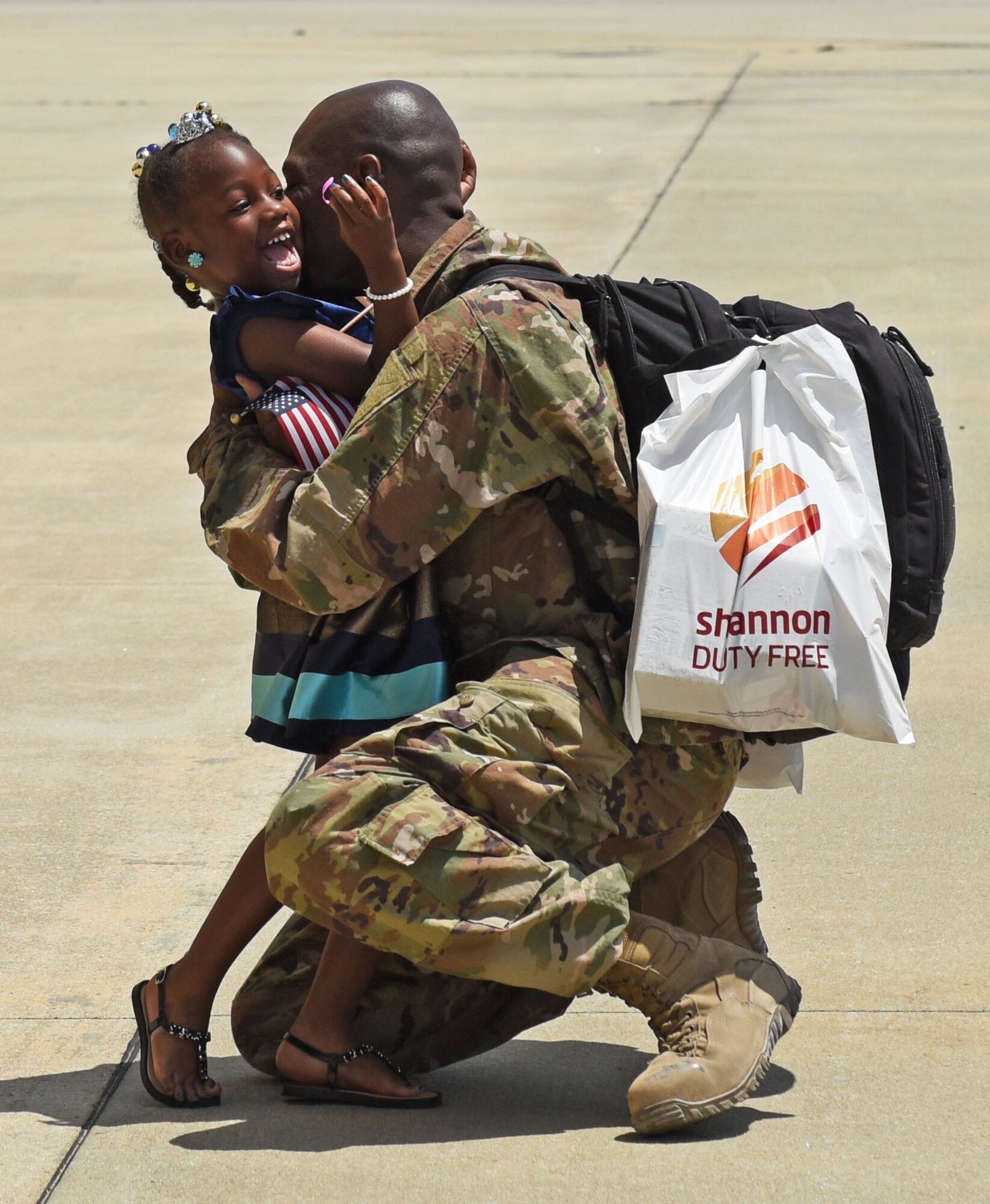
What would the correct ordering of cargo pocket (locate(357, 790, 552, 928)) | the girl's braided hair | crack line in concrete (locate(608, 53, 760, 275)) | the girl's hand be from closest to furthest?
1. cargo pocket (locate(357, 790, 552, 928))
2. the girl's hand
3. the girl's braided hair
4. crack line in concrete (locate(608, 53, 760, 275))

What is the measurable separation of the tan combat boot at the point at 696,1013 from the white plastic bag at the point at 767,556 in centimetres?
34

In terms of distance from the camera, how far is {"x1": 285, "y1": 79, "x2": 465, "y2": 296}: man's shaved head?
2854mm

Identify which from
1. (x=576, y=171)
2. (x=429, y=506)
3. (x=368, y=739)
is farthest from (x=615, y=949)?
(x=576, y=171)

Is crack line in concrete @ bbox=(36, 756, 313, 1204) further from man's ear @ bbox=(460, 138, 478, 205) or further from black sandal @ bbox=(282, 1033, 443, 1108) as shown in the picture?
man's ear @ bbox=(460, 138, 478, 205)

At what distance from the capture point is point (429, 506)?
2.73 metres

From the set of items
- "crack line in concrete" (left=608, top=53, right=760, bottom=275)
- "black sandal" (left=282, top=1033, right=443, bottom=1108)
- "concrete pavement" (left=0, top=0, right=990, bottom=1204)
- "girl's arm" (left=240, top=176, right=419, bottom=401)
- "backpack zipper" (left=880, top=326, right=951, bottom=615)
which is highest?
"girl's arm" (left=240, top=176, right=419, bottom=401)

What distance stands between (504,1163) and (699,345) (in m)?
1.22

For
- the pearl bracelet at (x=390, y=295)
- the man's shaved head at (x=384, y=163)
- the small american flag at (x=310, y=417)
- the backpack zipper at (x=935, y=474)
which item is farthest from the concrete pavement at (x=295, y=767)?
the man's shaved head at (x=384, y=163)

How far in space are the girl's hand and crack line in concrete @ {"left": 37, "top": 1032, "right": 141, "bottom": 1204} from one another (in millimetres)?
1300

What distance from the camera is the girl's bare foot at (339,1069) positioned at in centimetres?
282

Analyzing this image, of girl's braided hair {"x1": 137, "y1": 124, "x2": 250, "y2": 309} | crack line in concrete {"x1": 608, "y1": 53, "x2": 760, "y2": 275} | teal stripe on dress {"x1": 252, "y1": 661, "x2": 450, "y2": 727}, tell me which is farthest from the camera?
crack line in concrete {"x1": 608, "y1": 53, "x2": 760, "y2": 275}

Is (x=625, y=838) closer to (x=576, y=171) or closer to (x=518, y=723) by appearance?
(x=518, y=723)

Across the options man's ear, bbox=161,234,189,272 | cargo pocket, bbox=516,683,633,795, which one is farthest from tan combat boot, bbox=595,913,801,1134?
man's ear, bbox=161,234,189,272

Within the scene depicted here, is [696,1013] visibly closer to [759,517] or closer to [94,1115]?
[759,517]
